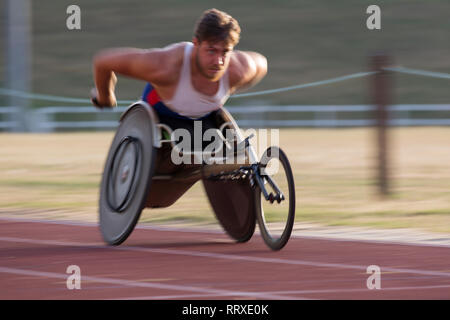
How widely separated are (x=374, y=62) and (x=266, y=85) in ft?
79.5

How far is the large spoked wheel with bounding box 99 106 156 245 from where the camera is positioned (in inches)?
→ 291

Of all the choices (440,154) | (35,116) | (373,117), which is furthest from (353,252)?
(35,116)

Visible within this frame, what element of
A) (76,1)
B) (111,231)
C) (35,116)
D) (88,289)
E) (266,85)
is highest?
(76,1)

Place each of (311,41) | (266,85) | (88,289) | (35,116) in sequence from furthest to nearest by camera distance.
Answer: (311,41)
(266,85)
(35,116)
(88,289)

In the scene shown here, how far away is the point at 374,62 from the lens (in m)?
10.6

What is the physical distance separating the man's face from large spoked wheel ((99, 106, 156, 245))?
0.54m

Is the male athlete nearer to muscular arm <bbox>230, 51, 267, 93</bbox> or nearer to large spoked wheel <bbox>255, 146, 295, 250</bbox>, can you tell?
muscular arm <bbox>230, 51, 267, 93</bbox>

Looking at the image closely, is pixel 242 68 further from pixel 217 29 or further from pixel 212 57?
pixel 217 29

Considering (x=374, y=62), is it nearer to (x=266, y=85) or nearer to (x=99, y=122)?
(x=99, y=122)

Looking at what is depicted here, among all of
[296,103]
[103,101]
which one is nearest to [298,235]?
[103,101]

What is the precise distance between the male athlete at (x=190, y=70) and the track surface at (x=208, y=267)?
1029 millimetres

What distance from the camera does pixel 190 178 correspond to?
7.63 m

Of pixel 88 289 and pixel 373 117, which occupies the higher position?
pixel 373 117

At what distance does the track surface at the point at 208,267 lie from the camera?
589 centimetres
